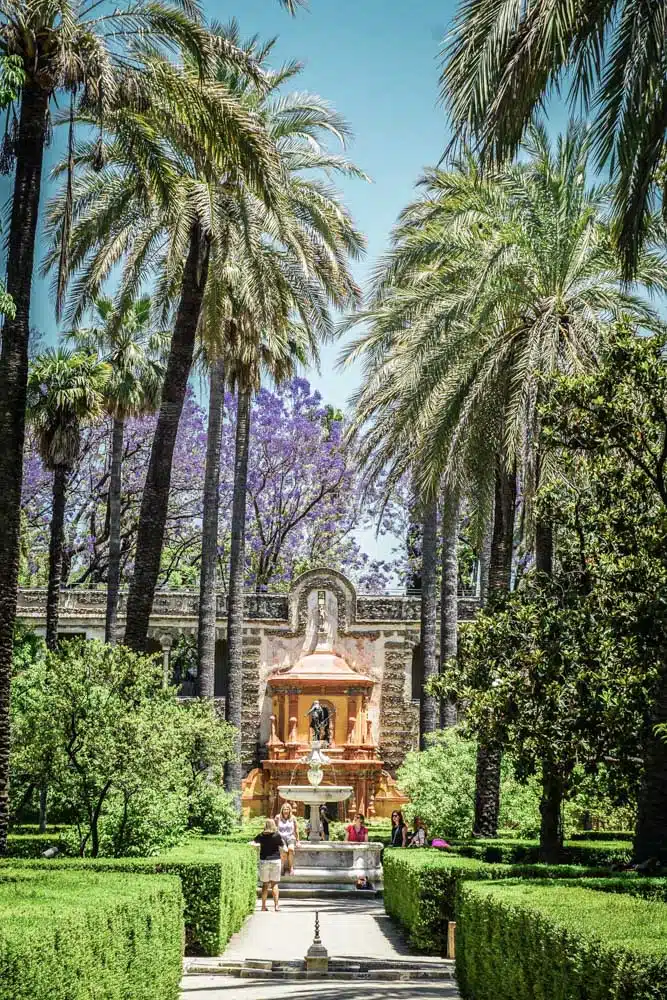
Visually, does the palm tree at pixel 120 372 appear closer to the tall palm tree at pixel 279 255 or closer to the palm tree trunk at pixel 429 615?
the tall palm tree at pixel 279 255

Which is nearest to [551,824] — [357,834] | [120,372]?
A: [357,834]

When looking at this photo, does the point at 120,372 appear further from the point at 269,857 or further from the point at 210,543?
the point at 269,857

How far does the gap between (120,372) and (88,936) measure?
931 inches

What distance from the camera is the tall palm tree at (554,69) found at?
10.4 meters

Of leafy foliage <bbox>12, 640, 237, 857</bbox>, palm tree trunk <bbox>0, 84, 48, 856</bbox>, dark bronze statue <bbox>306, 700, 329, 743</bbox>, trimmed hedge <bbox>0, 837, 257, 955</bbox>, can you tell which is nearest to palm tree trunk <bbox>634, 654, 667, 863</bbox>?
trimmed hedge <bbox>0, 837, 257, 955</bbox>

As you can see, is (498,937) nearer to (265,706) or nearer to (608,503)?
(608,503)

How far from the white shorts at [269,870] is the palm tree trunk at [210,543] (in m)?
7.71

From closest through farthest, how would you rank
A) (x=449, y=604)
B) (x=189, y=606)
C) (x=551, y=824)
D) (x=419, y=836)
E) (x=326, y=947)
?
(x=551, y=824), (x=326, y=947), (x=419, y=836), (x=449, y=604), (x=189, y=606)

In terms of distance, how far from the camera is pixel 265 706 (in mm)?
38438

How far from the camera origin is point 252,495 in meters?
42.3

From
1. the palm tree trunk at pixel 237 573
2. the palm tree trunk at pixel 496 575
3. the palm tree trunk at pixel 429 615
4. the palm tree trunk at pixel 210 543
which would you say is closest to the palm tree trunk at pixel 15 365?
the palm tree trunk at pixel 496 575

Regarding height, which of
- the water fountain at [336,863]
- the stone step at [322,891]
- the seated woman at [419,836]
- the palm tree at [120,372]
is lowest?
the stone step at [322,891]

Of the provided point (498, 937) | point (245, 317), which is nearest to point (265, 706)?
point (245, 317)

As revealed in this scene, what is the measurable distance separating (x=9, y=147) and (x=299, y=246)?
23.9 ft
